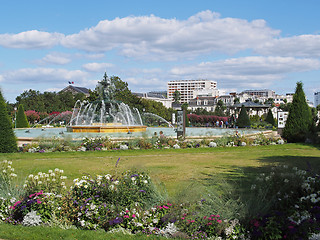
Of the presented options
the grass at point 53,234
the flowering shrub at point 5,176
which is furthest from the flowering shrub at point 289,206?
the flowering shrub at point 5,176

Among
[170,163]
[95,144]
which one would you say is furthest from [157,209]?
[95,144]

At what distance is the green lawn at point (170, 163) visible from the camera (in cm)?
966

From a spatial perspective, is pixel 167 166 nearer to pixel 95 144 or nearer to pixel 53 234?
pixel 95 144

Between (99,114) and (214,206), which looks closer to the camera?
(214,206)

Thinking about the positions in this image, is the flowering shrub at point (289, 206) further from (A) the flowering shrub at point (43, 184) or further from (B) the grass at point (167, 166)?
(A) the flowering shrub at point (43, 184)

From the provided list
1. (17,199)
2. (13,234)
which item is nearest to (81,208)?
(13,234)

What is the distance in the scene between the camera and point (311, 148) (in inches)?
714

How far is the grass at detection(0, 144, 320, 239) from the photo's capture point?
17.8ft

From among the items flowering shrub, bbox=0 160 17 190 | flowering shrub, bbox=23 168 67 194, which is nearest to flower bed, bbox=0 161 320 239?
flowering shrub, bbox=23 168 67 194

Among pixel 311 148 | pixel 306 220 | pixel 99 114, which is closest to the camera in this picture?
pixel 306 220

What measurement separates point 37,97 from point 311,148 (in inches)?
2131

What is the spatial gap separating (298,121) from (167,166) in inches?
518

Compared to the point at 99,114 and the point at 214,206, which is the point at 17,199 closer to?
the point at 214,206

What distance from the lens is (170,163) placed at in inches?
491
